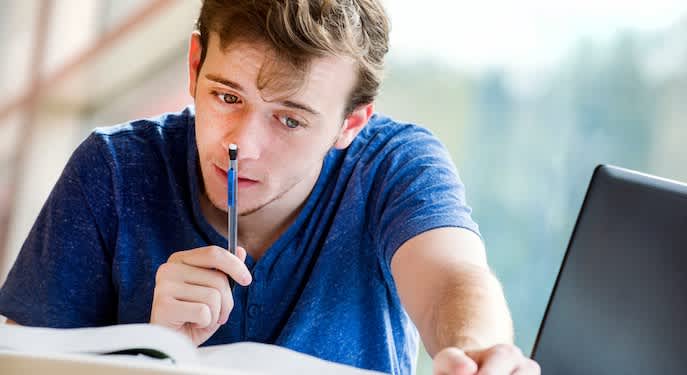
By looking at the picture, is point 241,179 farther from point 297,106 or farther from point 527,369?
point 527,369

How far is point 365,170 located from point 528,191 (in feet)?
4.80

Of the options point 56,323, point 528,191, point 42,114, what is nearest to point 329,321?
point 56,323

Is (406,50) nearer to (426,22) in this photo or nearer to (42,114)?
(426,22)

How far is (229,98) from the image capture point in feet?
4.35

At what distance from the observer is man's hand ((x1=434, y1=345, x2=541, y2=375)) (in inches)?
31.7


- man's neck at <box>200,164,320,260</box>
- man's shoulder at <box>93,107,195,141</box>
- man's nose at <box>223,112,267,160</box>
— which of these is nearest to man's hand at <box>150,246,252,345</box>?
man's nose at <box>223,112,267,160</box>

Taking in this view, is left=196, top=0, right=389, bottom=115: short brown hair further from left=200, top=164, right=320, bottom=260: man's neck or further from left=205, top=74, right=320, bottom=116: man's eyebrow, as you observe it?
left=200, top=164, right=320, bottom=260: man's neck

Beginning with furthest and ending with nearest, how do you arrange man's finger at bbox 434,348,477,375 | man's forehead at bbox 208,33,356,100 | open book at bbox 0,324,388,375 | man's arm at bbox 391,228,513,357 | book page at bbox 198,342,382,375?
man's forehead at bbox 208,33,356,100, man's arm at bbox 391,228,513,357, man's finger at bbox 434,348,477,375, book page at bbox 198,342,382,375, open book at bbox 0,324,388,375

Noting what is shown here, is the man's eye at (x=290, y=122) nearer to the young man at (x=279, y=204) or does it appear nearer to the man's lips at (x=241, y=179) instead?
the young man at (x=279, y=204)

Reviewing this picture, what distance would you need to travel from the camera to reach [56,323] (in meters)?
1.36

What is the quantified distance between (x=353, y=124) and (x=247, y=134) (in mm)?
258

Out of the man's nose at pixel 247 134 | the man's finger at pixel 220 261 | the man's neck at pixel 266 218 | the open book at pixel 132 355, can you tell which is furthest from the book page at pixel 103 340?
the man's neck at pixel 266 218

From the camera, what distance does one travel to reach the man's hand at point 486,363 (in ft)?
2.64

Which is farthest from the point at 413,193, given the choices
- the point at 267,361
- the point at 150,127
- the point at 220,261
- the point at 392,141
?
the point at 267,361
